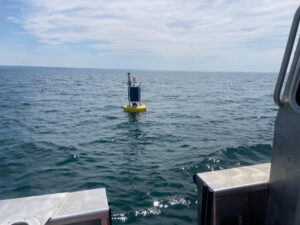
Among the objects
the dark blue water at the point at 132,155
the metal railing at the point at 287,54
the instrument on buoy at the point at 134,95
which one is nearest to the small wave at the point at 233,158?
the dark blue water at the point at 132,155

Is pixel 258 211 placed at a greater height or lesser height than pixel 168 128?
greater

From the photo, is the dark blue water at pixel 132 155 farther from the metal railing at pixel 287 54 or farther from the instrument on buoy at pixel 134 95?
the metal railing at pixel 287 54

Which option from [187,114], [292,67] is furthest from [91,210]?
[187,114]

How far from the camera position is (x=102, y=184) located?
7797 mm

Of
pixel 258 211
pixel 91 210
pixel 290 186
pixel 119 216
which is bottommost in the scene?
pixel 119 216

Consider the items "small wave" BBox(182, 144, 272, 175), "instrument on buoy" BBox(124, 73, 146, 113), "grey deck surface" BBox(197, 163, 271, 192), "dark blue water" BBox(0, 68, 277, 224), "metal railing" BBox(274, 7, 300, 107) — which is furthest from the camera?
"instrument on buoy" BBox(124, 73, 146, 113)

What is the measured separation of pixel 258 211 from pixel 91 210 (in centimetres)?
220

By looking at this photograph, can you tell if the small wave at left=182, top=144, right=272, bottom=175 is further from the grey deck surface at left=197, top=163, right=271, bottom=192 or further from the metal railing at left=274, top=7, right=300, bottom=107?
the metal railing at left=274, top=7, right=300, bottom=107

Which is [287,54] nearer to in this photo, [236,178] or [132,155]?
[236,178]

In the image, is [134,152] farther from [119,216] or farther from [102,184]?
[119,216]

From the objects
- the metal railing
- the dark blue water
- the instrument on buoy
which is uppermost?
the metal railing

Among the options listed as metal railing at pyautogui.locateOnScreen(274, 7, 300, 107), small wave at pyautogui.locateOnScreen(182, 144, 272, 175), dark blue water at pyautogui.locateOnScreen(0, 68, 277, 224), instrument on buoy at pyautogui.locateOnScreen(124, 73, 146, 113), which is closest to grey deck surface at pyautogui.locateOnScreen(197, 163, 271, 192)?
metal railing at pyautogui.locateOnScreen(274, 7, 300, 107)

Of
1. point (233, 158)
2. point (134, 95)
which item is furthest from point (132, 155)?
point (134, 95)

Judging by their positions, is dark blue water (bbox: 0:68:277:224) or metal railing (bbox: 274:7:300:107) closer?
metal railing (bbox: 274:7:300:107)
